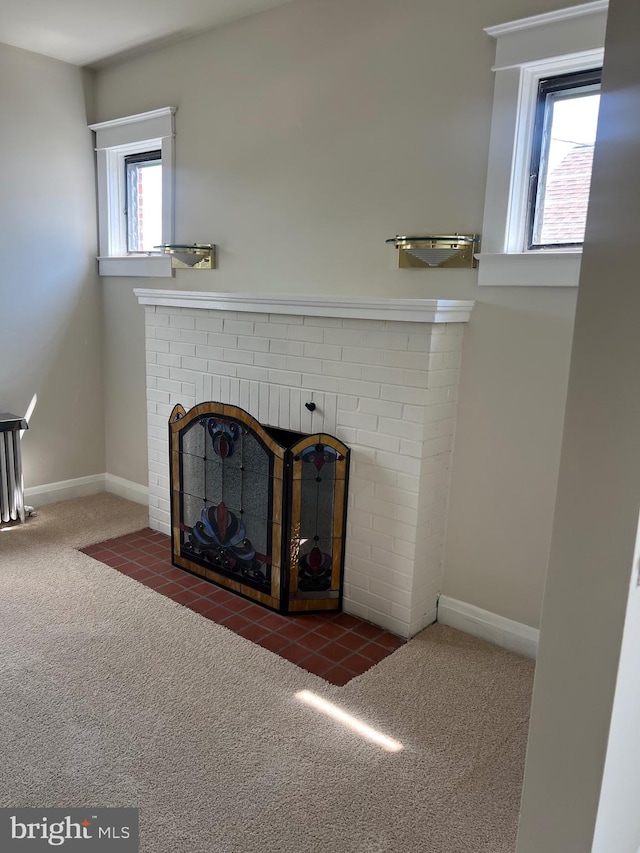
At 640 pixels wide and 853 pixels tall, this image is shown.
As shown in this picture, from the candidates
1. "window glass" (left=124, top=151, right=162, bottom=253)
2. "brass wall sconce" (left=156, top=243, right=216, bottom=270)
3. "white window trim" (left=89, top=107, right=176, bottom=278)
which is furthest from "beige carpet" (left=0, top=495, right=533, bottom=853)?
"window glass" (left=124, top=151, right=162, bottom=253)

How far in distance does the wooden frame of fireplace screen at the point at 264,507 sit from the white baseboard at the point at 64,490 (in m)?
1.45

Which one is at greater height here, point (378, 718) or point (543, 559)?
point (543, 559)

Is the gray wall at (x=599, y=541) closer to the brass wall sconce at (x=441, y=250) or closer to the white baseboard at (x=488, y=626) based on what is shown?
the white baseboard at (x=488, y=626)

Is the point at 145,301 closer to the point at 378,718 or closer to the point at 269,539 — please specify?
the point at 269,539

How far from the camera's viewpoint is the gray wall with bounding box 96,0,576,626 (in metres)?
2.48

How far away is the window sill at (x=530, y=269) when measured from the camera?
90.7 inches

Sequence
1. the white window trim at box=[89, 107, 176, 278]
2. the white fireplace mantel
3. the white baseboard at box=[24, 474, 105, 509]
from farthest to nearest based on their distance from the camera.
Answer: the white baseboard at box=[24, 474, 105, 509]
the white window trim at box=[89, 107, 176, 278]
the white fireplace mantel

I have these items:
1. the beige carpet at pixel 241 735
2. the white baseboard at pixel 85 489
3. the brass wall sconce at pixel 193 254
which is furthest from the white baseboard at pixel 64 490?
the brass wall sconce at pixel 193 254

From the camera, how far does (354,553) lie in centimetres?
283

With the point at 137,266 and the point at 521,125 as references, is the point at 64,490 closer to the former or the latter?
the point at 137,266

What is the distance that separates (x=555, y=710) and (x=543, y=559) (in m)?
1.29

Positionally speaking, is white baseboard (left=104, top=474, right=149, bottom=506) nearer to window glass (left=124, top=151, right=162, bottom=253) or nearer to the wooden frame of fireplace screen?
the wooden frame of fireplace screen

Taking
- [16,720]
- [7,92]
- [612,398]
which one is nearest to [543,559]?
[612,398]

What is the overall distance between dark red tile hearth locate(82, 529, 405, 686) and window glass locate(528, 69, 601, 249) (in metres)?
1.75
